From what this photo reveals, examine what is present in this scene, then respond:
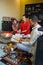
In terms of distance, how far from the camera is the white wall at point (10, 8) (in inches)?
259

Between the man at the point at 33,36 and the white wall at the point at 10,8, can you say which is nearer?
the man at the point at 33,36

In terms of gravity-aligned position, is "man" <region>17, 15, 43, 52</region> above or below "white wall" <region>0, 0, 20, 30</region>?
below

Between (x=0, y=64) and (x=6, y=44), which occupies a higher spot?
(x=6, y=44)

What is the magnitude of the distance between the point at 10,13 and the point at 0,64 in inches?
183

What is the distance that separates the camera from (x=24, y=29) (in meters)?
4.61

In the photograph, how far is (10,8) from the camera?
6992mm

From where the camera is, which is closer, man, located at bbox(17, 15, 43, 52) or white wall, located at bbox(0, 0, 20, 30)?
man, located at bbox(17, 15, 43, 52)

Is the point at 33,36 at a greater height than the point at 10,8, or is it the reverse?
the point at 10,8

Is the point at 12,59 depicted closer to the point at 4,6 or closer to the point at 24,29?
the point at 24,29

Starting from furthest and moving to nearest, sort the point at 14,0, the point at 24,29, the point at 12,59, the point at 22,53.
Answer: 1. the point at 14,0
2. the point at 24,29
3. the point at 22,53
4. the point at 12,59

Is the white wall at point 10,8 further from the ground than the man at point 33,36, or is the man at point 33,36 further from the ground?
the white wall at point 10,8

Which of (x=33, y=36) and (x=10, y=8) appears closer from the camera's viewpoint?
(x=33, y=36)

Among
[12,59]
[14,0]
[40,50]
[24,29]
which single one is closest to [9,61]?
[12,59]

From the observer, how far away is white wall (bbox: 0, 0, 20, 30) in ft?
21.6
